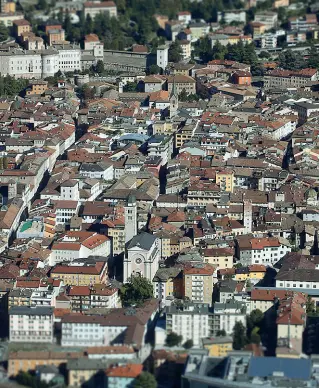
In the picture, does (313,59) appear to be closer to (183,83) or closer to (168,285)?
(183,83)

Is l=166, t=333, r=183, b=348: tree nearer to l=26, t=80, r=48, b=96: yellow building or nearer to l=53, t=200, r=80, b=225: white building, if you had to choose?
l=53, t=200, r=80, b=225: white building

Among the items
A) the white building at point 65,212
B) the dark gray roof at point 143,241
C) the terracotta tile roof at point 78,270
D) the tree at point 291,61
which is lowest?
the terracotta tile roof at point 78,270

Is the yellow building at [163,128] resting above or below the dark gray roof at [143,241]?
above

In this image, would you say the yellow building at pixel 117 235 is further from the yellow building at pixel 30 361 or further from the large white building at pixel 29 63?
the large white building at pixel 29 63

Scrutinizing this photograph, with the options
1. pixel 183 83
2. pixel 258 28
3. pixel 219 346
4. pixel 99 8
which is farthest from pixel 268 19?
pixel 219 346

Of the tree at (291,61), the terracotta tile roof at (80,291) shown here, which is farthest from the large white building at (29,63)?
the terracotta tile roof at (80,291)

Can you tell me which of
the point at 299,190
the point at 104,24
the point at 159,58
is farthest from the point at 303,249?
the point at 104,24

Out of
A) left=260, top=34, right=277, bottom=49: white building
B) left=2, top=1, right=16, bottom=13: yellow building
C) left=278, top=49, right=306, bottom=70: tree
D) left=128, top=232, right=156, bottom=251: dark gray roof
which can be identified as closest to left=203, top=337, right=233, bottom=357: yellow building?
left=128, top=232, right=156, bottom=251: dark gray roof
